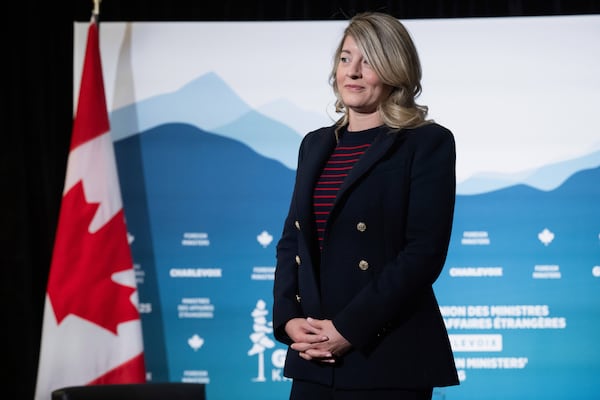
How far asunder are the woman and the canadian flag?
78.3 inches

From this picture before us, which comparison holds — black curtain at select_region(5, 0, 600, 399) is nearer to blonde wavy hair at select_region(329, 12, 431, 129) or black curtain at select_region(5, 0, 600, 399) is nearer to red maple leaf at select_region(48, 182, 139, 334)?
red maple leaf at select_region(48, 182, 139, 334)

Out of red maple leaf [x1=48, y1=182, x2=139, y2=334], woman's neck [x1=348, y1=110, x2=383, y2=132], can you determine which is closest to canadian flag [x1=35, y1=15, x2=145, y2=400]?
red maple leaf [x1=48, y1=182, x2=139, y2=334]

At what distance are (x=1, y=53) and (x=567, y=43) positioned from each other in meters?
2.84

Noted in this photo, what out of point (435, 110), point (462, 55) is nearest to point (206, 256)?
point (435, 110)

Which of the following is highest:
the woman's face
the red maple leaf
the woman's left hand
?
the woman's face

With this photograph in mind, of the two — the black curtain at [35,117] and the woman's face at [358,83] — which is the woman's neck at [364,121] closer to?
the woman's face at [358,83]

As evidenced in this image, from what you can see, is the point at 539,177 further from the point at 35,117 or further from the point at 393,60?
the point at 35,117

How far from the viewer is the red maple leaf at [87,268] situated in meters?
3.73

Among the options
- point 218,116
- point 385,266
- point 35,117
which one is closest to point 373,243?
point 385,266

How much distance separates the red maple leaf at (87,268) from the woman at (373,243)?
1.99 meters

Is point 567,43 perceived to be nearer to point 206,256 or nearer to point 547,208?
point 547,208

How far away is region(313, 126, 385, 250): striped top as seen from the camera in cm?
190

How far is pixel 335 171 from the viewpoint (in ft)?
6.32

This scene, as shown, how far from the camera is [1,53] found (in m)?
4.19
